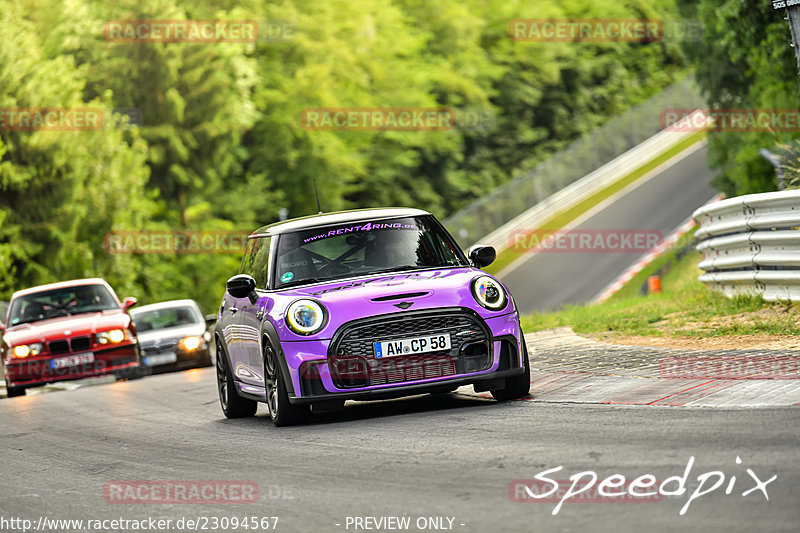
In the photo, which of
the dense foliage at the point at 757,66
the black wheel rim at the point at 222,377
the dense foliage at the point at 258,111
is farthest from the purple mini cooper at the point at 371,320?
the dense foliage at the point at 258,111

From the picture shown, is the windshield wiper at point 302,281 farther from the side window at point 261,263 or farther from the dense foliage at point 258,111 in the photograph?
the dense foliage at point 258,111

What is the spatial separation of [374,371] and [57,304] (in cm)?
1308

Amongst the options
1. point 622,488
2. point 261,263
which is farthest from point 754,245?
point 622,488

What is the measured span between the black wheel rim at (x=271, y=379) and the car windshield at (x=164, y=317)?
55.0ft

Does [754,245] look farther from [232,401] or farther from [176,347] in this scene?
[176,347]

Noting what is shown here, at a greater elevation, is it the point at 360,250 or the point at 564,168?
the point at 564,168

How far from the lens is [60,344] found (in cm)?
2017

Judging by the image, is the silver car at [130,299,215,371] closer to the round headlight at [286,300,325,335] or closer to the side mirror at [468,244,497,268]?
the side mirror at [468,244,497,268]

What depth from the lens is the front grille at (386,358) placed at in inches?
382

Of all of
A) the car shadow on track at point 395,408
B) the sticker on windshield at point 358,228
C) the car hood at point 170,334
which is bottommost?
the car shadow on track at point 395,408

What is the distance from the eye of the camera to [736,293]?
15.1 meters

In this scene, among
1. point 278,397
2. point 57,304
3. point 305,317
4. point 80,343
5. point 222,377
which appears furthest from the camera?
point 57,304

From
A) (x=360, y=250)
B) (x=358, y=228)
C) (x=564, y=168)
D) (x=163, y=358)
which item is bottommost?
(x=163, y=358)

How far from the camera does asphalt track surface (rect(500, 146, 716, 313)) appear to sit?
1506 inches
